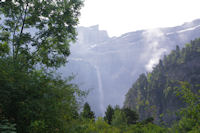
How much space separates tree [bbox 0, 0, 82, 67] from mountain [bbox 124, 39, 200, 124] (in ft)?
290

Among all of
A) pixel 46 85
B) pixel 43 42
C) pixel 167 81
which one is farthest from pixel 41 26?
pixel 167 81

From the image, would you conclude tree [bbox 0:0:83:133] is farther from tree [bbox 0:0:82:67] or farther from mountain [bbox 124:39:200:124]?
mountain [bbox 124:39:200:124]

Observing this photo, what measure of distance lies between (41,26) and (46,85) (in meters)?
6.62

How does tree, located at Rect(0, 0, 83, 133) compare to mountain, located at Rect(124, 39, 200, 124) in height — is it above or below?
above

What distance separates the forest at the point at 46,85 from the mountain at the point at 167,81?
3490 inches

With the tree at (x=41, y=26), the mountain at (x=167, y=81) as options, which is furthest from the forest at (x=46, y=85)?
the mountain at (x=167, y=81)

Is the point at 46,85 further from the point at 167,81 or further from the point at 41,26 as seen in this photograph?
the point at 167,81

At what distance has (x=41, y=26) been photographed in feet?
33.3

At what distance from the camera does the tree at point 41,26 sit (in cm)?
961

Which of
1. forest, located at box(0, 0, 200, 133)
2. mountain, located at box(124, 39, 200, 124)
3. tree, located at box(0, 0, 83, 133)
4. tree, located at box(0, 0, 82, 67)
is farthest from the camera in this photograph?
mountain, located at box(124, 39, 200, 124)

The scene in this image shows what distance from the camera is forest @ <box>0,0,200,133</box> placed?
3.86 m

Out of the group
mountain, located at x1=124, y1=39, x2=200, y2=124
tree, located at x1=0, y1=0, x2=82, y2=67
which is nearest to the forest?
tree, located at x1=0, y1=0, x2=82, y2=67

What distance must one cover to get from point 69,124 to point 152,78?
114052 millimetres

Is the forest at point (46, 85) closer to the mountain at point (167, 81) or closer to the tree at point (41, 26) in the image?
the tree at point (41, 26)
